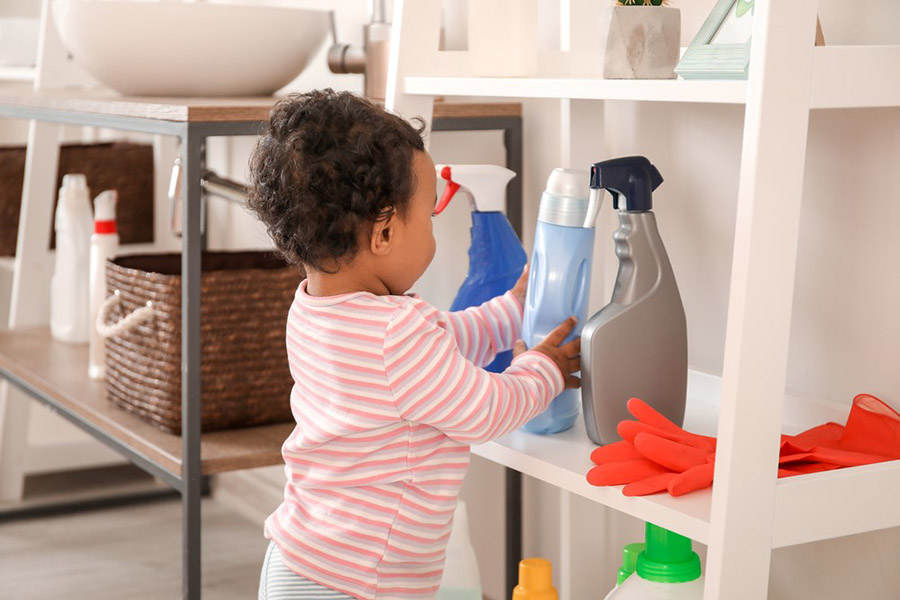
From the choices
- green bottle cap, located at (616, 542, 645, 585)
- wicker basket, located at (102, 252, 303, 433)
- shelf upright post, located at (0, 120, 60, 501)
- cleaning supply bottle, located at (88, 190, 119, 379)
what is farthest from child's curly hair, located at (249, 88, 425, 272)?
shelf upright post, located at (0, 120, 60, 501)

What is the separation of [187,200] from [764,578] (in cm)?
82

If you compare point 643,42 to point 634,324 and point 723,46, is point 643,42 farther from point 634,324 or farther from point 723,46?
point 634,324

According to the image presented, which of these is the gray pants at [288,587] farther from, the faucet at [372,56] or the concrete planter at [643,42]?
the faucet at [372,56]

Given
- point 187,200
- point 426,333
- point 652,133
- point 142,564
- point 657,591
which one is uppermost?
point 652,133

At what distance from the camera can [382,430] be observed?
105 cm

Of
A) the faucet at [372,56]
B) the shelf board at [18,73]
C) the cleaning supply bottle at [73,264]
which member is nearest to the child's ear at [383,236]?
the faucet at [372,56]

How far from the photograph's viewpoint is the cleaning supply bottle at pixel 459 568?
1.29 metres

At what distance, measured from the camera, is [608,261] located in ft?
4.66

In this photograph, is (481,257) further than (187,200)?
No

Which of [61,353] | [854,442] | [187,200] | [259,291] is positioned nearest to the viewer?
[854,442]

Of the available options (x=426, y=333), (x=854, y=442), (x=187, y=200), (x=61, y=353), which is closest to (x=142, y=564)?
(x=61, y=353)

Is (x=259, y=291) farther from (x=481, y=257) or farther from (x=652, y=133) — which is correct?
(x=652, y=133)

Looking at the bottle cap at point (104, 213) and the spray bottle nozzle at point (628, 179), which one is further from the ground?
the spray bottle nozzle at point (628, 179)

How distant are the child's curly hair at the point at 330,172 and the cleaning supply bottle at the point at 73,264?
1.16 m
